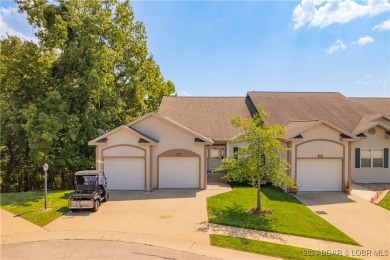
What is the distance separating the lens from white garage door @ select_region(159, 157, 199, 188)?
62.3 ft

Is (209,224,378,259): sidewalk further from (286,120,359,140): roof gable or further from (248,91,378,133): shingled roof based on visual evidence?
(248,91,378,133): shingled roof

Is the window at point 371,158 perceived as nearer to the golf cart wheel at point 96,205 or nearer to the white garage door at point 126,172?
the white garage door at point 126,172

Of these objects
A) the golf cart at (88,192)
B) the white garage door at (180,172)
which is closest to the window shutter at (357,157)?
the white garage door at (180,172)

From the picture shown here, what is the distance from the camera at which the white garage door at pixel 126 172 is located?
60.8 ft

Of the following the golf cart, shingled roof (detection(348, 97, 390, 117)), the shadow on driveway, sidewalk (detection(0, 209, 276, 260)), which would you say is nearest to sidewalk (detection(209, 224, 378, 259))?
sidewalk (detection(0, 209, 276, 260))

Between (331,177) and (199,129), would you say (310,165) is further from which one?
(199,129)

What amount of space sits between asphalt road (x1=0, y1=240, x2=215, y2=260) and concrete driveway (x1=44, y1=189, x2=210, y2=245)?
4.02 ft

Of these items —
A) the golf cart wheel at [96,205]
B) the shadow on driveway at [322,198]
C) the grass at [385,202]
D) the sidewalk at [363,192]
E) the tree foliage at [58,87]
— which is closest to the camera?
the golf cart wheel at [96,205]

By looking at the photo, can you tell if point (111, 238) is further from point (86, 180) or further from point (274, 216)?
point (274, 216)

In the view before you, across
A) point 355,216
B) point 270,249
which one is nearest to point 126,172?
point 270,249

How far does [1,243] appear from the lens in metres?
10.2

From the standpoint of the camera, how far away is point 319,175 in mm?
18625

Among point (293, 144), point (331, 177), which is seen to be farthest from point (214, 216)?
point (331, 177)

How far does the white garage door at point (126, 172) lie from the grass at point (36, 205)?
3.05 metres
